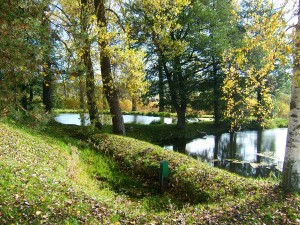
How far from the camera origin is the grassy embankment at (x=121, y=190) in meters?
4.66

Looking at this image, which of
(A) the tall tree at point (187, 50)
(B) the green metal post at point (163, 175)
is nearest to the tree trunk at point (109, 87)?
(A) the tall tree at point (187, 50)

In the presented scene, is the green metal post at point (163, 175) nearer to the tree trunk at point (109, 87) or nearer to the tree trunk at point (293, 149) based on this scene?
the tree trunk at point (293, 149)

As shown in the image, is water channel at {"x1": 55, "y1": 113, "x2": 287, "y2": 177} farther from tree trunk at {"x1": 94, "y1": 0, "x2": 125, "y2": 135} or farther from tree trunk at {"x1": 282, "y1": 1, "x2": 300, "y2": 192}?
tree trunk at {"x1": 282, "y1": 1, "x2": 300, "y2": 192}

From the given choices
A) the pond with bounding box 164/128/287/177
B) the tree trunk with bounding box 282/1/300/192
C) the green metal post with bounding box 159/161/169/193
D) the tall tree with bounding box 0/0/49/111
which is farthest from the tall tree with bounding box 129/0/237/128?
the tall tree with bounding box 0/0/49/111

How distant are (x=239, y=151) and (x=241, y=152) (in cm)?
22

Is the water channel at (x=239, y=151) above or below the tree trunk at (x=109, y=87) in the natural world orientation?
below

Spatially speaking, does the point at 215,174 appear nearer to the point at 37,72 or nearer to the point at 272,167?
the point at 37,72

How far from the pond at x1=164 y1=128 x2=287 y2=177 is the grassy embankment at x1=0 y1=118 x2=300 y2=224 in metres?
3.54

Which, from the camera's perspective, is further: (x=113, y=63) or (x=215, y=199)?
(x=113, y=63)

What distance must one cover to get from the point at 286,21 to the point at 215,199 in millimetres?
3812

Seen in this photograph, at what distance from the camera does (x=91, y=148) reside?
37.8 feet

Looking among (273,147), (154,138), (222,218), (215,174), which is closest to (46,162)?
(215,174)

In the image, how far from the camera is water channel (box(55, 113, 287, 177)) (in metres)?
11.5

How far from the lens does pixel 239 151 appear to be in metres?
14.8
